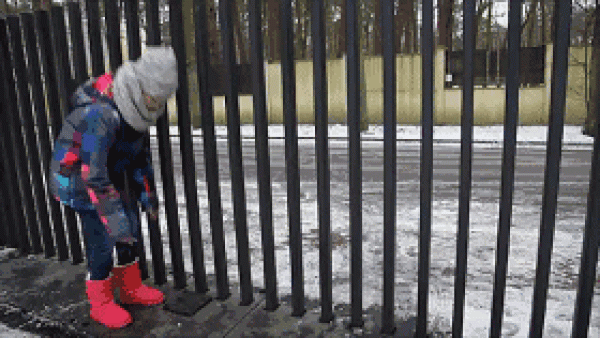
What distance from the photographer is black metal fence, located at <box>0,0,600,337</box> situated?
223 cm

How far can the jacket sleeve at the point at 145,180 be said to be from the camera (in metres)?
2.96

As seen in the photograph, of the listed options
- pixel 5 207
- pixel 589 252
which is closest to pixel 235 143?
pixel 589 252

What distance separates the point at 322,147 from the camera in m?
2.62

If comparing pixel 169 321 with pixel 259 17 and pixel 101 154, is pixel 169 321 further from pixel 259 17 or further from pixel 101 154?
pixel 259 17

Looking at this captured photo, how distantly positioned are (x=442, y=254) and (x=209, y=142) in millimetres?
2562

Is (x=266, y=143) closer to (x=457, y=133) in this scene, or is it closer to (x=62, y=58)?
(x=62, y=58)

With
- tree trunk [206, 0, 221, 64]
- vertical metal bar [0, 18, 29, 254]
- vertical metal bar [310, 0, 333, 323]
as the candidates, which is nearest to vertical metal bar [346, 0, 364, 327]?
vertical metal bar [310, 0, 333, 323]

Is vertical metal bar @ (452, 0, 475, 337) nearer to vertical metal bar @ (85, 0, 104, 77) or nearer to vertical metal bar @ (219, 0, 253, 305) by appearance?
vertical metal bar @ (219, 0, 253, 305)

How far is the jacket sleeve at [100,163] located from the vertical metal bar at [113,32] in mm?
642

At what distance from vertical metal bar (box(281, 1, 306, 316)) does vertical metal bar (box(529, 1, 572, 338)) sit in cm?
132

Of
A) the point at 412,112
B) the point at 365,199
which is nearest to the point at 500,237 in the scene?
the point at 365,199

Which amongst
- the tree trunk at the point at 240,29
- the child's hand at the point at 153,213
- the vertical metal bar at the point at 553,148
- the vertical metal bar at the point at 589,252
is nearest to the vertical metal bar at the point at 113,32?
the child's hand at the point at 153,213

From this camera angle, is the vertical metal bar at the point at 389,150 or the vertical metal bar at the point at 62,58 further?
the vertical metal bar at the point at 62,58

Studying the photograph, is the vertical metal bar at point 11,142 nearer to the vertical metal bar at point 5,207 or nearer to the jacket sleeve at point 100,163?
the vertical metal bar at point 5,207
